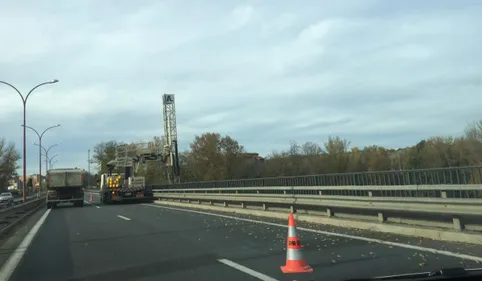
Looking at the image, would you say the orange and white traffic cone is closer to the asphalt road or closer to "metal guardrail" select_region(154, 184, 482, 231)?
the asphalt road

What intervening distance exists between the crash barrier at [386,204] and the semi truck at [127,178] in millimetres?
19321

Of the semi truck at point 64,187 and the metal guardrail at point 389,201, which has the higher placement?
the semi truck at point 64,187

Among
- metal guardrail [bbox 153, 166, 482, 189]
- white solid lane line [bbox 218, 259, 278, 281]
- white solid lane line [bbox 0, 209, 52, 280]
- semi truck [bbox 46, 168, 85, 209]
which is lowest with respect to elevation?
white solid lane line [bbox 218, 259, 278, 281]

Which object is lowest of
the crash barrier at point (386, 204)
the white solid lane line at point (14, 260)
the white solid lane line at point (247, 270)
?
the white solid lane line at point (247, 270)

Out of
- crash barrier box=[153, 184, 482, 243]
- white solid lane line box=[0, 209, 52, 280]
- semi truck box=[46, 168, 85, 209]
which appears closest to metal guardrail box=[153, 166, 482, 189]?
crash barrier box=[153, 184, 482, 243]

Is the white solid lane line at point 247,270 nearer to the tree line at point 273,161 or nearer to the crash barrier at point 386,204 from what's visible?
the crash barrier at point 386,204

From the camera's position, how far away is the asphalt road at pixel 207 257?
707cm

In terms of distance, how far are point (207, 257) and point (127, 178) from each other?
30079mm

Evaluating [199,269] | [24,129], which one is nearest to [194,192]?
[24,129]

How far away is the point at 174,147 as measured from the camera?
3897 cm

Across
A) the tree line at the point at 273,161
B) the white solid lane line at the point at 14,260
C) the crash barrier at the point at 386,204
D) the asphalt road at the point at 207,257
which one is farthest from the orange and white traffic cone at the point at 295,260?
the tree line at the point at 273,161

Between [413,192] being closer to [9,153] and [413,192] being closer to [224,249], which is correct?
[224,249]

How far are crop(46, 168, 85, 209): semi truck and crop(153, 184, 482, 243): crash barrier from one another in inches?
806

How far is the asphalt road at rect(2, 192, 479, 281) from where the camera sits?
707cm
